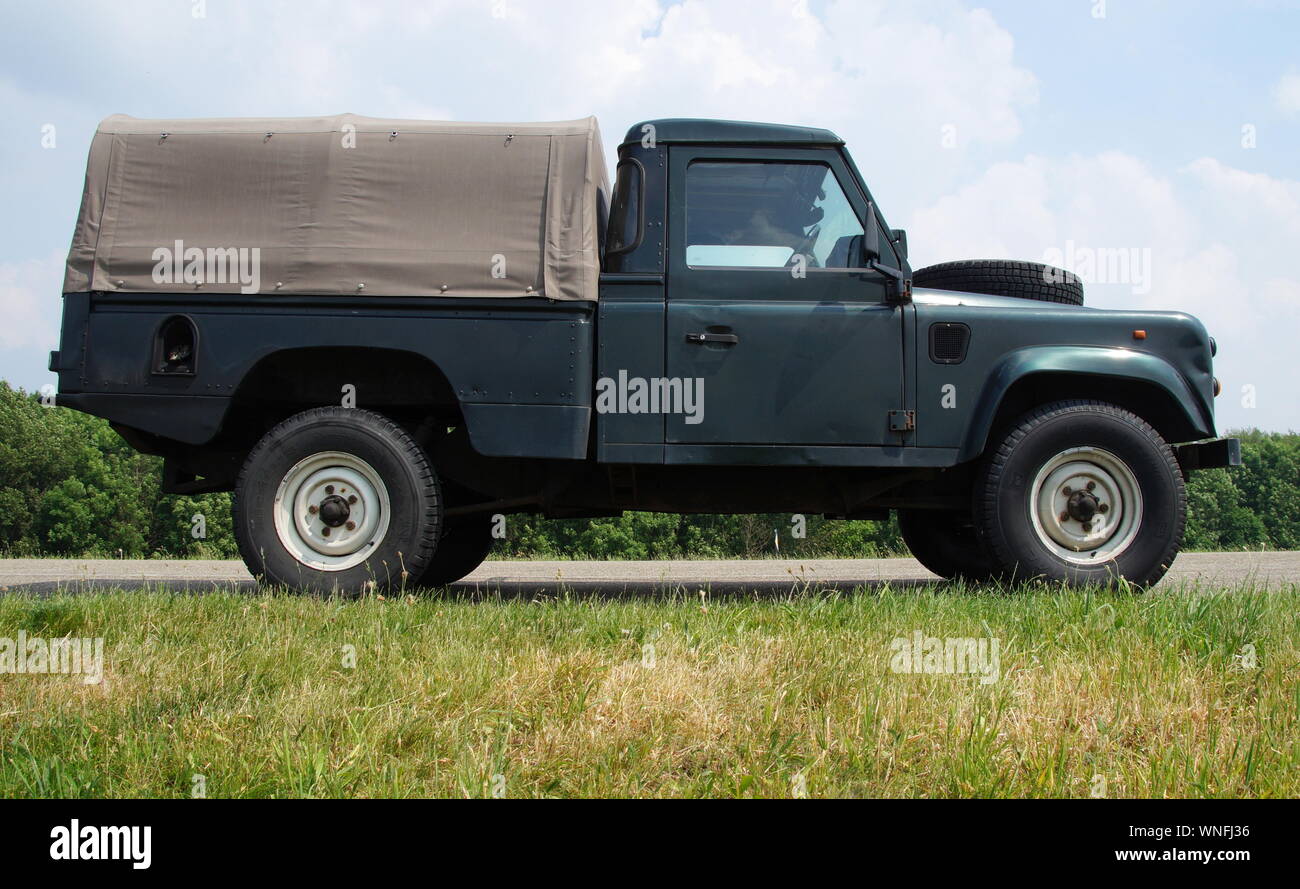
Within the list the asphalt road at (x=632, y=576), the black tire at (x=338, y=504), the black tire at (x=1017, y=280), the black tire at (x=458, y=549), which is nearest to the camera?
the black tire at (x=338, y=504)

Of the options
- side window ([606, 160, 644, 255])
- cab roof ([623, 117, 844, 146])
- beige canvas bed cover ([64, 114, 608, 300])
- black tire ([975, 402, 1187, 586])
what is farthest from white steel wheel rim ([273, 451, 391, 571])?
black tire ([975, 402, 1187, 586])

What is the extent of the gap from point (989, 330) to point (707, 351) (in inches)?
62.4

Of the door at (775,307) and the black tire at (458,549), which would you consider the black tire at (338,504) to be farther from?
the door at (775,307)

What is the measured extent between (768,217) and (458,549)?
3.05 meters

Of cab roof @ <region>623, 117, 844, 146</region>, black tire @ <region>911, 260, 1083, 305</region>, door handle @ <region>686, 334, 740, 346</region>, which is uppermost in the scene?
cab roof @ <region>623, 117, 844, 146</region>

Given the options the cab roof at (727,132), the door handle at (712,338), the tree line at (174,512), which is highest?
the cab roof at (727,132)

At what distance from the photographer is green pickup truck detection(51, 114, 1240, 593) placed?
14.4 feet

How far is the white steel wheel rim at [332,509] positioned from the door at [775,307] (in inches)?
65.6

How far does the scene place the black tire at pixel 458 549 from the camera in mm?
5605

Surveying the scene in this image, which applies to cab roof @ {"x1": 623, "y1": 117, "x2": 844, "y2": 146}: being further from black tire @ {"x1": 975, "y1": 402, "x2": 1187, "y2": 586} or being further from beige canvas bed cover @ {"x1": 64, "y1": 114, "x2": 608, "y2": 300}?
black tire @ {"x1": 975, "y1": 402, "x2": 1187, "y2": 586}

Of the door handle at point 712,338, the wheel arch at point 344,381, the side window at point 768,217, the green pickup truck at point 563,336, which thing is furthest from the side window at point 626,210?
the wheel arch at point 344,381

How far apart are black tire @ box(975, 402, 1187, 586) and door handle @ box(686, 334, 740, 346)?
158cm

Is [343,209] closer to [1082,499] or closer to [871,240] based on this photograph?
[871,240]
